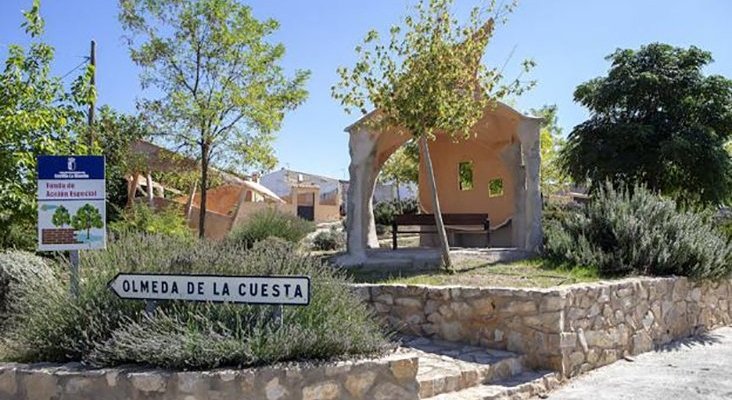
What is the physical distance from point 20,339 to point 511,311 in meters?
4.95

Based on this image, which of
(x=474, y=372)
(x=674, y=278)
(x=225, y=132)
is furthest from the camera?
(x=225, y=132)

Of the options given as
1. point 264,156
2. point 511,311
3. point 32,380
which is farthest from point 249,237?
point 32,380

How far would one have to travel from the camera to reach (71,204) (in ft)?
19.2

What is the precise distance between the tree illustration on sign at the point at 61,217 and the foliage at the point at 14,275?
1.29 m

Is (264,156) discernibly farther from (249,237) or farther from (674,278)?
(674,278)

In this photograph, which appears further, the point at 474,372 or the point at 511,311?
the point at 511,311

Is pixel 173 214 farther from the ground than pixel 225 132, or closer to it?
closer to it

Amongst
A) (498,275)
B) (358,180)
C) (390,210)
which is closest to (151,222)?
(358,180)

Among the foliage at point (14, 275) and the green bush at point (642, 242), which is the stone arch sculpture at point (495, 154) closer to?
the green bush at point (642, 242)

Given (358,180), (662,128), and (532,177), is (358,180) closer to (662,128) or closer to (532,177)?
(532,177)

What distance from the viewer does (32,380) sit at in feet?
15.8

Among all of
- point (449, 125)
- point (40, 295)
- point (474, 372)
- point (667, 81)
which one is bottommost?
point (474, 372)

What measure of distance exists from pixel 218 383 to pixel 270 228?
10193mm

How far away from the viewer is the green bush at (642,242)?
9.18 m
